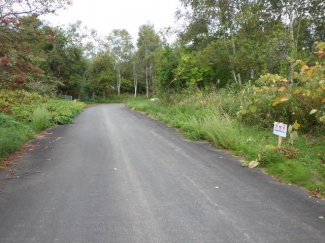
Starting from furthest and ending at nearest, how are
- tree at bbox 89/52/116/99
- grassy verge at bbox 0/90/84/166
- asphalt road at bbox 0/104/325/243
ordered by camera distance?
tree at bbox 89/52/116/99 → grassy verge at bbox 0/90/84/166 → asphalt road at bbox 0/104/325/243

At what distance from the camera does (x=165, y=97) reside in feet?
68.4

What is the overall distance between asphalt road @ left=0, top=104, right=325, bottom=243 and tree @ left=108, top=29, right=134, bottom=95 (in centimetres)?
5103

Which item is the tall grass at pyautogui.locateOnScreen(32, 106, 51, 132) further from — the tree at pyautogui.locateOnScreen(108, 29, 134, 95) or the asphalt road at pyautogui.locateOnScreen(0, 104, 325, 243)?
the tree at pyautogui.locateOnScreen(108, 29, 134, 95)

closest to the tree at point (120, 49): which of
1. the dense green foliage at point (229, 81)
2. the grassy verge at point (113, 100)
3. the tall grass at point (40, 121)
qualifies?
the grassy verge at point (113, 100)

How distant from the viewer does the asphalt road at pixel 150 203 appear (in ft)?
11.6

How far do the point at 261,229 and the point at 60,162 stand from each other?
5.38 metres

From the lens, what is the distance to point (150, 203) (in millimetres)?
4516

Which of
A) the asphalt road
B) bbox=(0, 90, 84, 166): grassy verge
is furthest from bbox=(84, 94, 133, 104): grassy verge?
the asphalt road

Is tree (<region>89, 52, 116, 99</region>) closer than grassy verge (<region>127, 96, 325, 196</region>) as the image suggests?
No

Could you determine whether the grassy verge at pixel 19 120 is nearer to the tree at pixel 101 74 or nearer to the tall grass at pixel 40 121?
the tall grass at pixel 40 121

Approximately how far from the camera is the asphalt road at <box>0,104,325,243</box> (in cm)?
355

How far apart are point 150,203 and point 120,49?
55641mm

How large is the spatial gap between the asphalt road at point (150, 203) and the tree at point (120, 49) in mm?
51026

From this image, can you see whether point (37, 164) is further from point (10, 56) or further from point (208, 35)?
point (208, 35)
